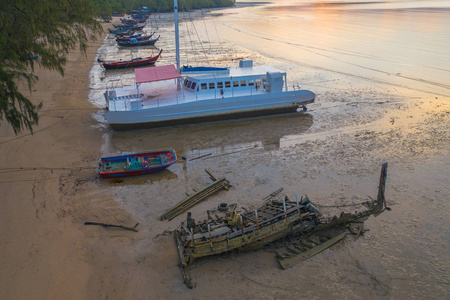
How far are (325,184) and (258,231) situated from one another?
619 cm

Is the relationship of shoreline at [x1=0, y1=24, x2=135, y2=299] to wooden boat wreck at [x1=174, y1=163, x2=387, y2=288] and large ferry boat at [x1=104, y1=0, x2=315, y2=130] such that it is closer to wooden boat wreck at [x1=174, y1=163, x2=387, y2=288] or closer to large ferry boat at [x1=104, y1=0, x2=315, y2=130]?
large ferry boat at [x1=104, y1=0, x2=315, y2=130]

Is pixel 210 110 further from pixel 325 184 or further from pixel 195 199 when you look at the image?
pixel 325 184

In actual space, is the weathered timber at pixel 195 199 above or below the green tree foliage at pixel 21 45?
below

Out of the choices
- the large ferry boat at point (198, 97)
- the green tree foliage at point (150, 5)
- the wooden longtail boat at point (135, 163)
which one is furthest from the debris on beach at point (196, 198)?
the green tree foliage at point (150, 5)

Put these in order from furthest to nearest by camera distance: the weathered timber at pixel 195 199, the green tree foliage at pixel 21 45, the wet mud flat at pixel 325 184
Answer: the weathered timber at pixel 195 199 < the wet mud flat at pixel 325 184 < the green tree foliage at pixel 21 45

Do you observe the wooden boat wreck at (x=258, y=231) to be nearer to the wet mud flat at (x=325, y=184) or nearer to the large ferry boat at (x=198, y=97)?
the wet mud flat at (x=325, y=184)

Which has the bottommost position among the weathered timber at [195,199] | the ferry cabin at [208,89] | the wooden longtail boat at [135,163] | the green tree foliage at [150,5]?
the weathered timber at [195,199]

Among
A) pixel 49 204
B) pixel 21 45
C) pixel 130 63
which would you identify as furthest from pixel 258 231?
pixel 130 63

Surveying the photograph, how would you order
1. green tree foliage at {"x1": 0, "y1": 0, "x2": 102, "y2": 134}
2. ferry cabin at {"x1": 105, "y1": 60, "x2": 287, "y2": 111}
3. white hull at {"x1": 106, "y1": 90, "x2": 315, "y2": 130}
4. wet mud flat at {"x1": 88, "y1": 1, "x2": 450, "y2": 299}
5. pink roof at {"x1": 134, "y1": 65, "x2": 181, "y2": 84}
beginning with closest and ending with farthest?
1. green tree foliage at {"x1": 0, "y1": 0, "x2": 102, "y2": 134}
2. wet mud flat at {"x1": 88, "y1": 1, "x2": 450, "y2": 299}
3. white hull at {"x1": 106, "y1": 90, "x2": 315, "y2": 130}
4. pink roof at {"x1": 134, "y1": 65, "x2": 181, "y2": 84}
5. ferry cabin at {"x1": 105, "y1": 60, "x2": 287, "y2": 111}

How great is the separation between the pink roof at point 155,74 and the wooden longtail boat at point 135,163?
20.6 ft

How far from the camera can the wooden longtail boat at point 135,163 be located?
16141mm

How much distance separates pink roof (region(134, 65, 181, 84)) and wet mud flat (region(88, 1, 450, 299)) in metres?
3.39

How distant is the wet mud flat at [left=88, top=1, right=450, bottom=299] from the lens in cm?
1060

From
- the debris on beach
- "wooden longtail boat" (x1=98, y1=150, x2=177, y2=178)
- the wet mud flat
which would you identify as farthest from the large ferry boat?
the debris on beach
